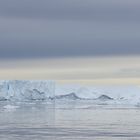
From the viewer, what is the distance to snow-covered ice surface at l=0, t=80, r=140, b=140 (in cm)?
2706

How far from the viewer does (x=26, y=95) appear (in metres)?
69.4

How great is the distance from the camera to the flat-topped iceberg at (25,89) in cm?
6681

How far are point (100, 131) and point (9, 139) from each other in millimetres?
5365

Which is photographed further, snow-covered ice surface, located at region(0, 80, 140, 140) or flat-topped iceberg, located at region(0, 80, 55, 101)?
flat-topped iceberg, located at region(0, 80, 55, 101)

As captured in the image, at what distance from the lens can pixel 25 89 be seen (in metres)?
67.3

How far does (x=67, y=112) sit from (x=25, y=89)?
18.6 m

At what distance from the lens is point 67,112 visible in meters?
49.3

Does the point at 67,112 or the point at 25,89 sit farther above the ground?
the point at 25,89

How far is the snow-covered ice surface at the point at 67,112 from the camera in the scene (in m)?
27.1

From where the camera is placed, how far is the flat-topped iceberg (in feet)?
219

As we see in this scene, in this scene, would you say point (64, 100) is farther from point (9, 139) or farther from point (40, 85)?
point (9, 139)

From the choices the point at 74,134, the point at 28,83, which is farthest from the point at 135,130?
the point at 28,83

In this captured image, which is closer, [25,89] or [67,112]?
[67,112]

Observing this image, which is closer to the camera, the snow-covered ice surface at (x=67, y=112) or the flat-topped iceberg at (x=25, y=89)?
the snow-covered ice surface at (x=67, y=112)
